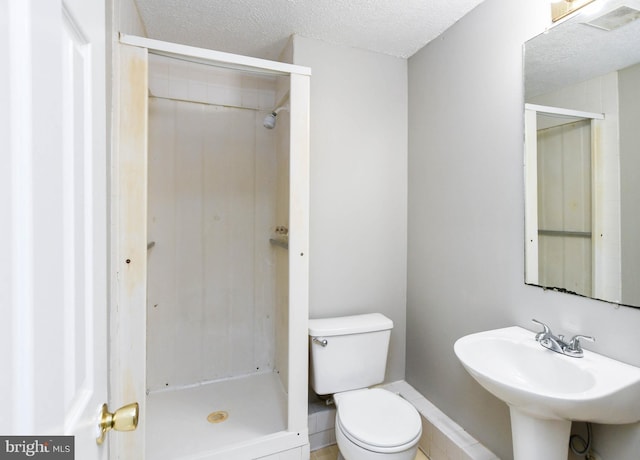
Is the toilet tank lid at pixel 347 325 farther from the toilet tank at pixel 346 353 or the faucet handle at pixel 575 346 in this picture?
the faucet handle at pixel 575 346

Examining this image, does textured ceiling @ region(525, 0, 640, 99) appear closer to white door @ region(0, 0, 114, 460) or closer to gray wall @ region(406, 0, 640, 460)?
gray wall @ region(406, 0, 640, 460)

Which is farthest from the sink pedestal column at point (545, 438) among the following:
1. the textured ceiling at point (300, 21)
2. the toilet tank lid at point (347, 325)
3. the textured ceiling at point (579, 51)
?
the textured ceiling at point (300, 21)

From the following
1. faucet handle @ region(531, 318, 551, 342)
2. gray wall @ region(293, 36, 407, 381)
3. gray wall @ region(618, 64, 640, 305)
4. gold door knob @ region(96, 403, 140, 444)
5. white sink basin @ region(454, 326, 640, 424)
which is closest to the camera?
gold door knob @ region(96, 403, 140, 444)

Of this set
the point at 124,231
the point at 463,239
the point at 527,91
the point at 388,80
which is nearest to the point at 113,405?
the point at 124,231

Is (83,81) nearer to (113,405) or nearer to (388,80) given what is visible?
(113,405)

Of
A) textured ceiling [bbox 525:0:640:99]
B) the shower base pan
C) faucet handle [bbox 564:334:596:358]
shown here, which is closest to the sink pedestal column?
faucet handle [bbox 564:334:596:358]

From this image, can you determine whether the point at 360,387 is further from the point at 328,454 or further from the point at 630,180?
the point at 630,180

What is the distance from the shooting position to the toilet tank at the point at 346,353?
5.45 feet

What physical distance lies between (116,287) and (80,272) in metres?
0.86

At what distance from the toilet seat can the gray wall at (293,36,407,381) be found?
0.51 metres

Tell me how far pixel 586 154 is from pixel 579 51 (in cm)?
42

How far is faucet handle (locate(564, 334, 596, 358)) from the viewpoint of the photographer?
1096 mm

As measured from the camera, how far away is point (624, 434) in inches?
40.8

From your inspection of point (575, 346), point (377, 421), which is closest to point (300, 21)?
point (575, 346)
